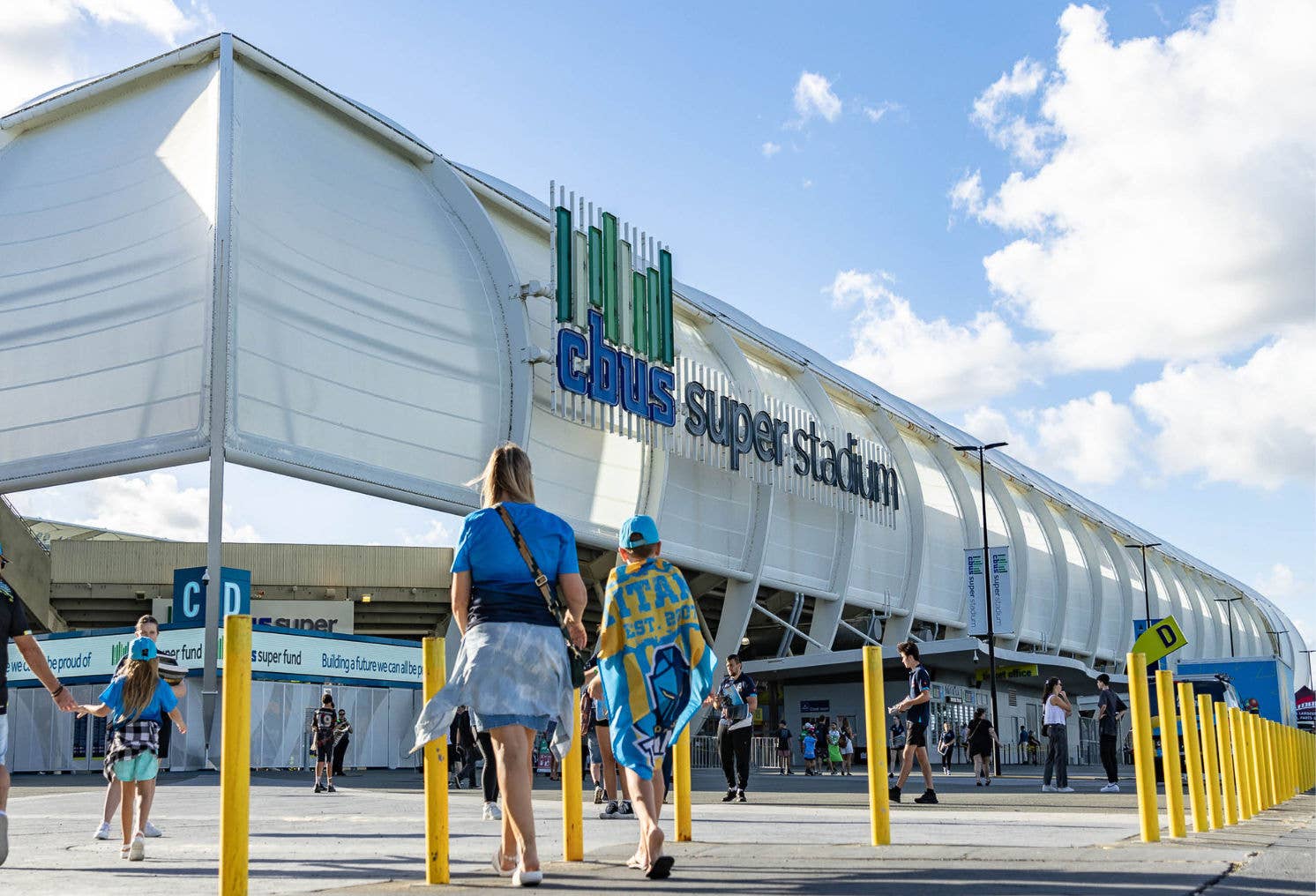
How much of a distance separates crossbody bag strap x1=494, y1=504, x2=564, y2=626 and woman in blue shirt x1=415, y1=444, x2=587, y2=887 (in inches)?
0.7

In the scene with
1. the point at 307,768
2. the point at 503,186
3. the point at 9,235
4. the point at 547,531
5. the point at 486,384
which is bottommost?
the point at 307,768

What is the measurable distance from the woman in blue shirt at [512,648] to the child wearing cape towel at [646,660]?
0.48 m

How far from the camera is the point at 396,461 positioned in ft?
97.7

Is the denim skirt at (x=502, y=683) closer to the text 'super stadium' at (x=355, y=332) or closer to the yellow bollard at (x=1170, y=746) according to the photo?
the yellow bollard at (x=1170, y=746)

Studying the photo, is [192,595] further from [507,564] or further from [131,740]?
[507,564]

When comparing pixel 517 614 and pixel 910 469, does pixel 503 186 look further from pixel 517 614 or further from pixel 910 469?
pixel 517 614

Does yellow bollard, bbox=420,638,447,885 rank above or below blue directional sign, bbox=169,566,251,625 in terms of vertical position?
below

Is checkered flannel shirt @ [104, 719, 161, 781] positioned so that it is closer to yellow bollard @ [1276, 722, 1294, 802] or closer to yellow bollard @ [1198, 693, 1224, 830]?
yellow bollard @ [1198, 693, 1224, 830]

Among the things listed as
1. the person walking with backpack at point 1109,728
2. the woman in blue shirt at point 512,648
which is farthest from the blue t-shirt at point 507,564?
the person walking with backpack at point 1109,728

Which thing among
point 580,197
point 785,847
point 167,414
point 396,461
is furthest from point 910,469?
point 785,847

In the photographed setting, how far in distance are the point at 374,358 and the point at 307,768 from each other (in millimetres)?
10462

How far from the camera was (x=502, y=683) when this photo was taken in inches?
220

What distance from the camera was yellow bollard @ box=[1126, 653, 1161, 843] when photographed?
776cm

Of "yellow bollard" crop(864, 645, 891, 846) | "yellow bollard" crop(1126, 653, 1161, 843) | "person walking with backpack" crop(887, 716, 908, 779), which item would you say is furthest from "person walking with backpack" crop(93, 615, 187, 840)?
"person walking with backpack" crop(887, 716, 908, 779)
